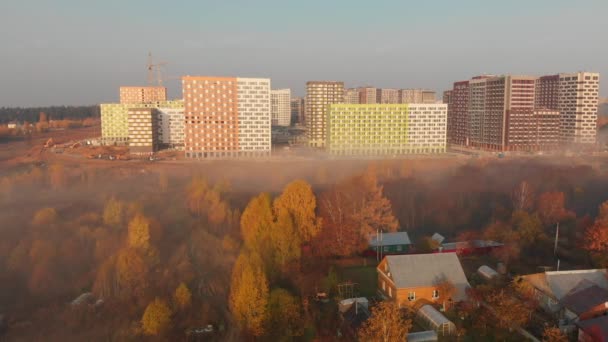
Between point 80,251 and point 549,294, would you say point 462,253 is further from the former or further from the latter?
point 80,251

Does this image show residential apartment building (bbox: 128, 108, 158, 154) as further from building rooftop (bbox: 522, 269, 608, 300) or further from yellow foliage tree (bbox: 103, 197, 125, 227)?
building rooftop (bbox: 522, 269, 608, 300)

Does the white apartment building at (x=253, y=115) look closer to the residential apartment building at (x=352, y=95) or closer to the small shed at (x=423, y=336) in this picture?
the small shed at (x=423, y=336)

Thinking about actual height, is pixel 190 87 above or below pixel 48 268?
above

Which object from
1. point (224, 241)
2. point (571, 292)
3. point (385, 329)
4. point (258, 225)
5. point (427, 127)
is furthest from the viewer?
point (427, 127)

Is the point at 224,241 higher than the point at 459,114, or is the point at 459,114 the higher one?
the point at 459,114

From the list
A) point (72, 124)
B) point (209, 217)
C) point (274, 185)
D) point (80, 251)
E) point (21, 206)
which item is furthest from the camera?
point (72, 124)

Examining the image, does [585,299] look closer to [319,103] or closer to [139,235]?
[139,235]

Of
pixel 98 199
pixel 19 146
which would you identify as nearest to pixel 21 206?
pixel 98 199

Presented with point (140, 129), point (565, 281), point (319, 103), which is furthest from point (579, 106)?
point (140, 129)
